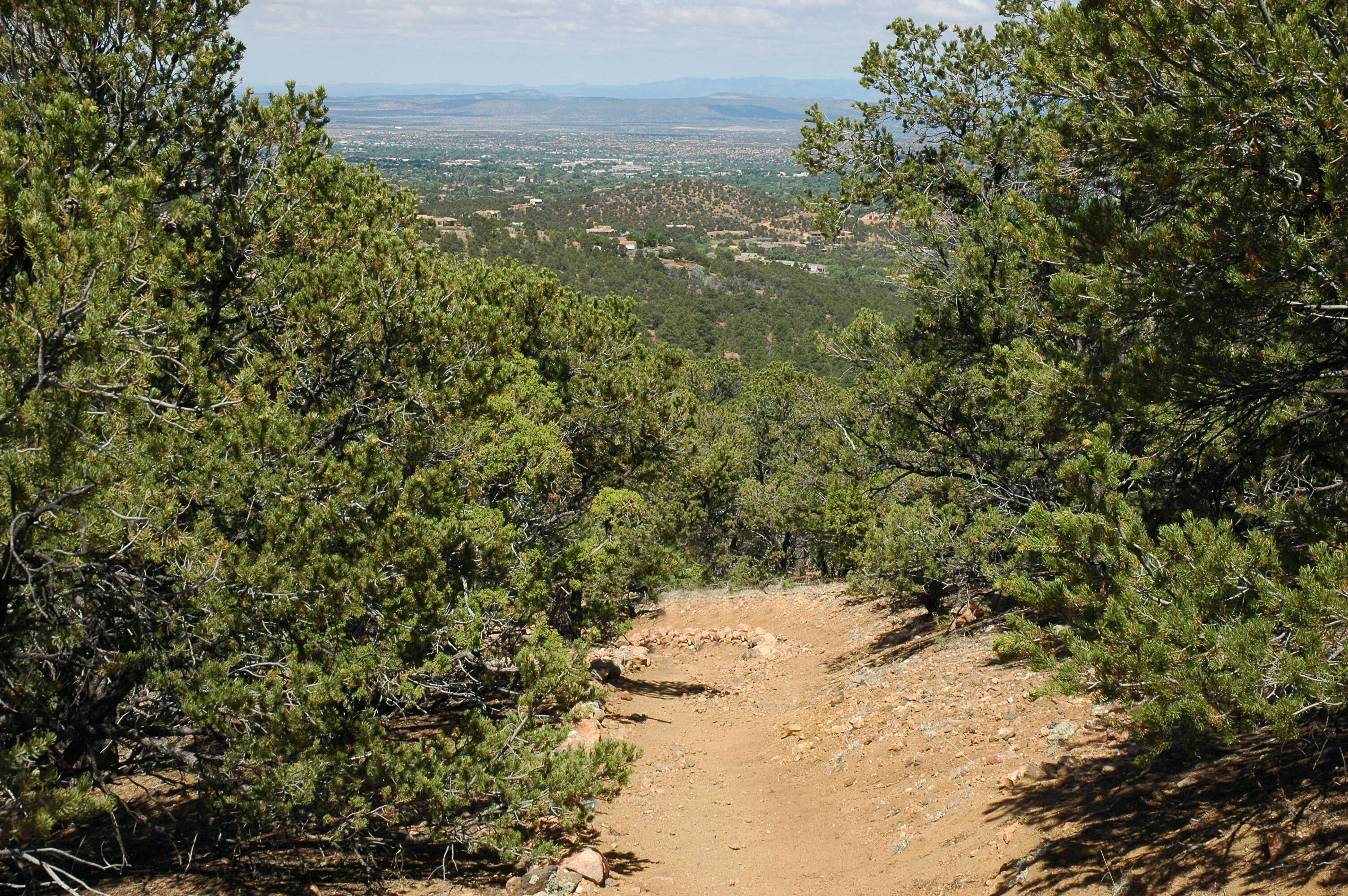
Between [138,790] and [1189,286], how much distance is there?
8716mm

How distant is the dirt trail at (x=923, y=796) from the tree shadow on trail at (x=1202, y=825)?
12mm

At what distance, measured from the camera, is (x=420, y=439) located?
23.2ft

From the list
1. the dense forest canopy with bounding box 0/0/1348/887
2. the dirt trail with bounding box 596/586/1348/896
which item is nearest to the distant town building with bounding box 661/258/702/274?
the dirt trail with bounding box 596/586/1348/896

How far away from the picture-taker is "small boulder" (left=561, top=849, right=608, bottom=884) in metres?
6.43

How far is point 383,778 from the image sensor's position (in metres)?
5.94

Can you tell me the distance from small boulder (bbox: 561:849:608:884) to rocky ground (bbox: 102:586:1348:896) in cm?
2

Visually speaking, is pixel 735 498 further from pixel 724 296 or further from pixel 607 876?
pixel 724 296

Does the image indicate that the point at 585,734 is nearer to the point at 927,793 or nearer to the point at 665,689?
the point at 665,689

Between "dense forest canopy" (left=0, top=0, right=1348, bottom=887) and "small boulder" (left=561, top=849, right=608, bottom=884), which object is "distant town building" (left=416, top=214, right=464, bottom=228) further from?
"small boulder" (left=561, top=849, right=608, bottom=884)

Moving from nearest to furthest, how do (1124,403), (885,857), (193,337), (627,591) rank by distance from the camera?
(1124,403) < (193,337) < (885,857) < (627,591)

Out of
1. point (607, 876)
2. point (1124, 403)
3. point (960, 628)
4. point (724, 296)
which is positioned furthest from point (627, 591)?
point (724, 296)

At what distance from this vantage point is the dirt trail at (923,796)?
15.5 ft

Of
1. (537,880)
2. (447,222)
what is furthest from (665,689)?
(447,222)

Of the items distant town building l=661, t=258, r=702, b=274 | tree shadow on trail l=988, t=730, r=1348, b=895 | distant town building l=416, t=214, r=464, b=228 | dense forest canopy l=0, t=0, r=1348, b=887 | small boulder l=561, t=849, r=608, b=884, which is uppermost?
distant town building l=416, t=214, r=464, b=228
